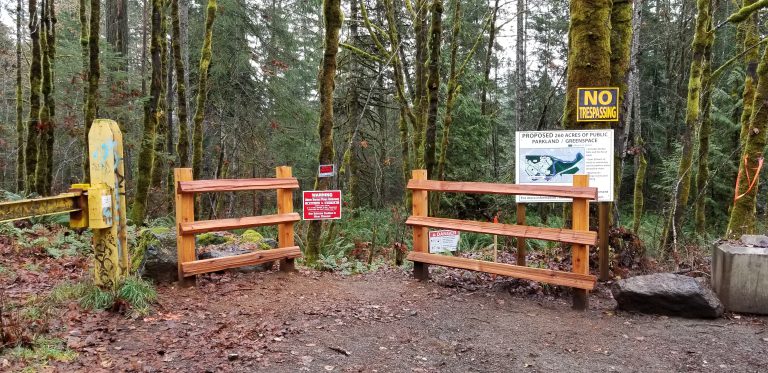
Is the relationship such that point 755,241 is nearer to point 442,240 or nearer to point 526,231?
point 526,231

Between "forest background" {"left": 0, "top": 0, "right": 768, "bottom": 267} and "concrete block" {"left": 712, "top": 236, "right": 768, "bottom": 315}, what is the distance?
2.10m

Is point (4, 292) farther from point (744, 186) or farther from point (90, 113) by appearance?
point (744, 186)

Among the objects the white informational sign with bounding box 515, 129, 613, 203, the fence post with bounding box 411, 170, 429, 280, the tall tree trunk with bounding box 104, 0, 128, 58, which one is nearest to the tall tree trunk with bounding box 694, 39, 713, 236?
the white informational sign with bounding box 515, 129, 613, 203

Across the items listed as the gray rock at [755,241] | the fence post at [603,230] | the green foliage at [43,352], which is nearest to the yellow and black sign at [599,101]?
the fence post at [603,230]

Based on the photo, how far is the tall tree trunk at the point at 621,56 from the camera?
7.11m

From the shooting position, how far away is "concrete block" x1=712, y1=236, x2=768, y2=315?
5.14 m

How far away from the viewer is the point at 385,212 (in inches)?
745

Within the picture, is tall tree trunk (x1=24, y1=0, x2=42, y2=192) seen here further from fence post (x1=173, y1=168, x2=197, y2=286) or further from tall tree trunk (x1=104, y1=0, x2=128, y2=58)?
fence post (x1=173, y1=168, x2=197, y2=286)

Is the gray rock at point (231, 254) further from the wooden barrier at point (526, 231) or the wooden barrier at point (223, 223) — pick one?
the wooden barrier at point (526, 231)

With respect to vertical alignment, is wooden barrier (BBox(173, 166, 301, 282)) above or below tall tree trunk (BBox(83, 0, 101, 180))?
below

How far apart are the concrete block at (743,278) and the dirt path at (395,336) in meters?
0.21

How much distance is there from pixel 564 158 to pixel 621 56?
7.43 feet

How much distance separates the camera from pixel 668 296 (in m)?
5.28

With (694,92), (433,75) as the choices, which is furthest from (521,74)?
(433,75)
